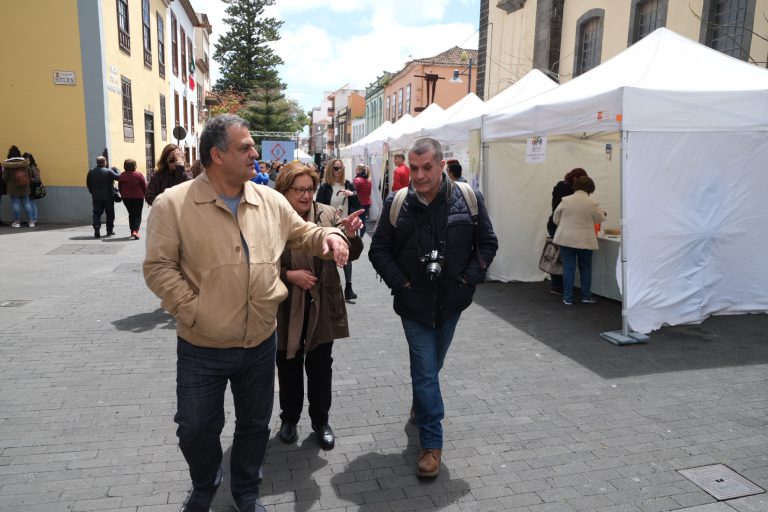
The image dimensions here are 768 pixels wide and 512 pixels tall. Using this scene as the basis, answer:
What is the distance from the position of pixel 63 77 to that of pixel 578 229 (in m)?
12.7

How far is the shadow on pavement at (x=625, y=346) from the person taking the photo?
5207mm

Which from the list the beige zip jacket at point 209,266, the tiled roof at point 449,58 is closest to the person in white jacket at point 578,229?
the beige zip jacket at point 209,266

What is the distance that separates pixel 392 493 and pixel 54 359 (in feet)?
11.6

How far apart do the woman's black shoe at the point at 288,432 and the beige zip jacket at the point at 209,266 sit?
135 centimetres

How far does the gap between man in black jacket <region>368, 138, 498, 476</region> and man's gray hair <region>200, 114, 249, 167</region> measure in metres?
1.16

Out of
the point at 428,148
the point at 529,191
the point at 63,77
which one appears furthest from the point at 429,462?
the point at 63,77

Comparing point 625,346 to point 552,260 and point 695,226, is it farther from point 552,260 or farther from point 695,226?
point 552,260

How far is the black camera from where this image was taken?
321cm

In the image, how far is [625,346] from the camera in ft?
18.7

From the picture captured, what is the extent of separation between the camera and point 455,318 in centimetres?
349

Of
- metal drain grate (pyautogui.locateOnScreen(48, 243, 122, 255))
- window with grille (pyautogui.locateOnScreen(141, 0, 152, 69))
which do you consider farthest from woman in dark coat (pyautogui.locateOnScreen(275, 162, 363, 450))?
window with grille (pyautogui.locateOnScreen(141, 0, 152, 69))

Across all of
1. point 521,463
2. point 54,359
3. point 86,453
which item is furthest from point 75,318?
point 521,463

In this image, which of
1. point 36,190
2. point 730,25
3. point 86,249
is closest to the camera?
point 730,25

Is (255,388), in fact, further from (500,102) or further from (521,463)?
(500,102)
